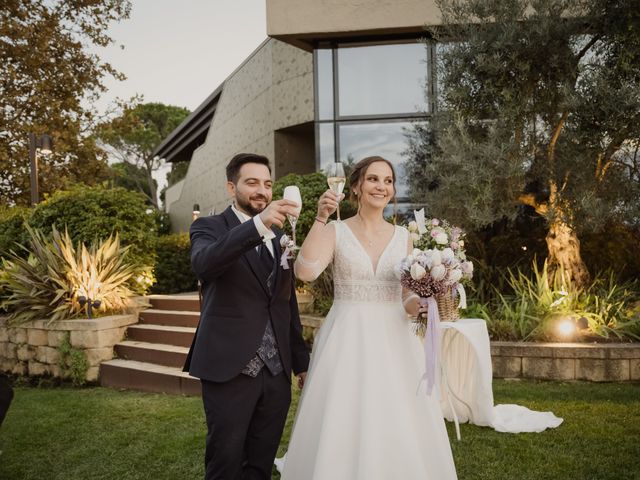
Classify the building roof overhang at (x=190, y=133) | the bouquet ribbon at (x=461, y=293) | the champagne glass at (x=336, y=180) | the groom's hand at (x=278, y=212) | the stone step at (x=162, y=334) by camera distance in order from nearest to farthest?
the groom's hand at (x=278, y=212)
the champagne glass at (x=336, y=180)
the bouquet ribbon at (x=461, y=293)
the stone step at (x=162, y=334)
the building roof overhang at (x=190, y=133)

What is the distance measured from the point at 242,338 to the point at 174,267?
1103 centimetres

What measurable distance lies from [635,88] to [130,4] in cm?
1475

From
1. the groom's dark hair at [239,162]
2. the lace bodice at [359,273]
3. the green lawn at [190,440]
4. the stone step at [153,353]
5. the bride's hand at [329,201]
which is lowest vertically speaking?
Result: the green lawn at [190,440]

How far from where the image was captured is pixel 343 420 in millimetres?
2744

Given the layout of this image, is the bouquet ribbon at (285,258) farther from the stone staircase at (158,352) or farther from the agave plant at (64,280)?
the agave plant at (64,280)

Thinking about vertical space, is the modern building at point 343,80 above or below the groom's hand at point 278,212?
above

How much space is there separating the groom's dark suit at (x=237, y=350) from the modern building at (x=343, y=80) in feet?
21.9

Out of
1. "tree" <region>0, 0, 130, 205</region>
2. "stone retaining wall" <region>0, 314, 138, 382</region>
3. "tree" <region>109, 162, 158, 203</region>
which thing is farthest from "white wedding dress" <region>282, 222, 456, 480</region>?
"tree" <region>109, 162, 158, 203</region>

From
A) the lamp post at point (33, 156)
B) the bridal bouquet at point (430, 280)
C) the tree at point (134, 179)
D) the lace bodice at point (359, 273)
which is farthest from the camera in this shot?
the tree at point (134, 179)

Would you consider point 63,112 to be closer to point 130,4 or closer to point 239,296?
point 130,4

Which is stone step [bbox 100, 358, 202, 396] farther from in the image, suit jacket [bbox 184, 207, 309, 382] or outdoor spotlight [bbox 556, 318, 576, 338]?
outdoor spotlight [bbox 556, 318, 576, 338]

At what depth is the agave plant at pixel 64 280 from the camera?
770 cm

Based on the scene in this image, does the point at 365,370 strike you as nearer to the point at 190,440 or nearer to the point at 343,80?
→ the point at 190,440

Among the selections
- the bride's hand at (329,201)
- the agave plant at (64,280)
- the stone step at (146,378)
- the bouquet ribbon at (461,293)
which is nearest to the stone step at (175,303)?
the agave plant at (64,280)
